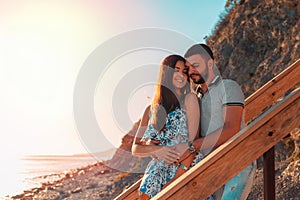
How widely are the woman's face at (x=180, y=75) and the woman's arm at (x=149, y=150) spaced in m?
0.31

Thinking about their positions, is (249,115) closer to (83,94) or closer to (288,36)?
(83,94)

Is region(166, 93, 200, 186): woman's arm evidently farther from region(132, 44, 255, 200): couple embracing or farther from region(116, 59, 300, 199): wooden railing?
region(116, 59, 300, 199): wooden railing

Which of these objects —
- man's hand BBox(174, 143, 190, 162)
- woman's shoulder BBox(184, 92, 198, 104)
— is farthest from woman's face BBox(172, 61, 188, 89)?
man's hand BBox(174, 143, 190, 162)

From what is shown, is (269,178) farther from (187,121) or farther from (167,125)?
(167,125)

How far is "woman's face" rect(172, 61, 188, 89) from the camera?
321 centimetres

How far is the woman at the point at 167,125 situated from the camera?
3049 millimetres

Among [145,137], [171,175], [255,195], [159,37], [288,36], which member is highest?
[288,36]

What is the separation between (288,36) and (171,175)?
7.70 meters

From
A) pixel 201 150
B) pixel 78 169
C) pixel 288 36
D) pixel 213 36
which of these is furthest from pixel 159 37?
pixel 78 169

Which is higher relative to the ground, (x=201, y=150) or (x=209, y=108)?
(x=209, y=108)

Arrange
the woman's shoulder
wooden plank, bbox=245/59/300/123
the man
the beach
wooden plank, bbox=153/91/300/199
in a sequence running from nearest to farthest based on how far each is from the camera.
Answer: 1. wooden plank, bbox=153/91/300/199
2. the man
3. the woman's shoulder
4. wooden plank, bbox=245/59/300/123
5. the beach

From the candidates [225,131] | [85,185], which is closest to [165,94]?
[225,131]

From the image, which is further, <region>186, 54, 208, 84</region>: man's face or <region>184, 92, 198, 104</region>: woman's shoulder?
<region>186, 54, 208, 84</region>: man's face

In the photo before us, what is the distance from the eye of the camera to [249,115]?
13.1ft
